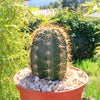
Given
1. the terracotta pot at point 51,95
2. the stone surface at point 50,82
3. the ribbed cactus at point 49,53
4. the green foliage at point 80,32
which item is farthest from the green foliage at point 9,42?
the green foliage at point 80,32

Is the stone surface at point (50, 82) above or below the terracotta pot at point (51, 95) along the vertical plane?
above

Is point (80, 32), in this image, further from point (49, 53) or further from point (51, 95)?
point (51, 95)

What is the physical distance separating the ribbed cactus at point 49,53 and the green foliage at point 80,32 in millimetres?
2699

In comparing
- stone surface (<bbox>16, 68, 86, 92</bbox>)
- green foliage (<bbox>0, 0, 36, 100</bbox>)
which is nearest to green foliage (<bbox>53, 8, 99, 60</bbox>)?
green foliage (<bbox>0, 0, 36, 100</bbox>)

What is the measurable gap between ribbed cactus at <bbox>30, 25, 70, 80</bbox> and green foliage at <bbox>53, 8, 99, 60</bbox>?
270 cm

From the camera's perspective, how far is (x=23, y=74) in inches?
72.9

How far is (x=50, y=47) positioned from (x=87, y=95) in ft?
4.57

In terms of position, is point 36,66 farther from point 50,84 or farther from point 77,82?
point 77,82

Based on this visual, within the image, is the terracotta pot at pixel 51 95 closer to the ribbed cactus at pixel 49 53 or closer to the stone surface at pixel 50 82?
the stone surface at pixel 50 82

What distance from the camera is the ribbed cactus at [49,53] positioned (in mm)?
1546

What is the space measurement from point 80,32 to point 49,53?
311cm

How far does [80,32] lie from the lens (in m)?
4.50

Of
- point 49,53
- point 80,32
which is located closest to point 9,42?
point 49,53

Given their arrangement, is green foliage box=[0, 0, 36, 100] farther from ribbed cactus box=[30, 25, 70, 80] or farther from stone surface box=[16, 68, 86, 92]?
ribbed cactus box=[30, 25, 70, 80]
